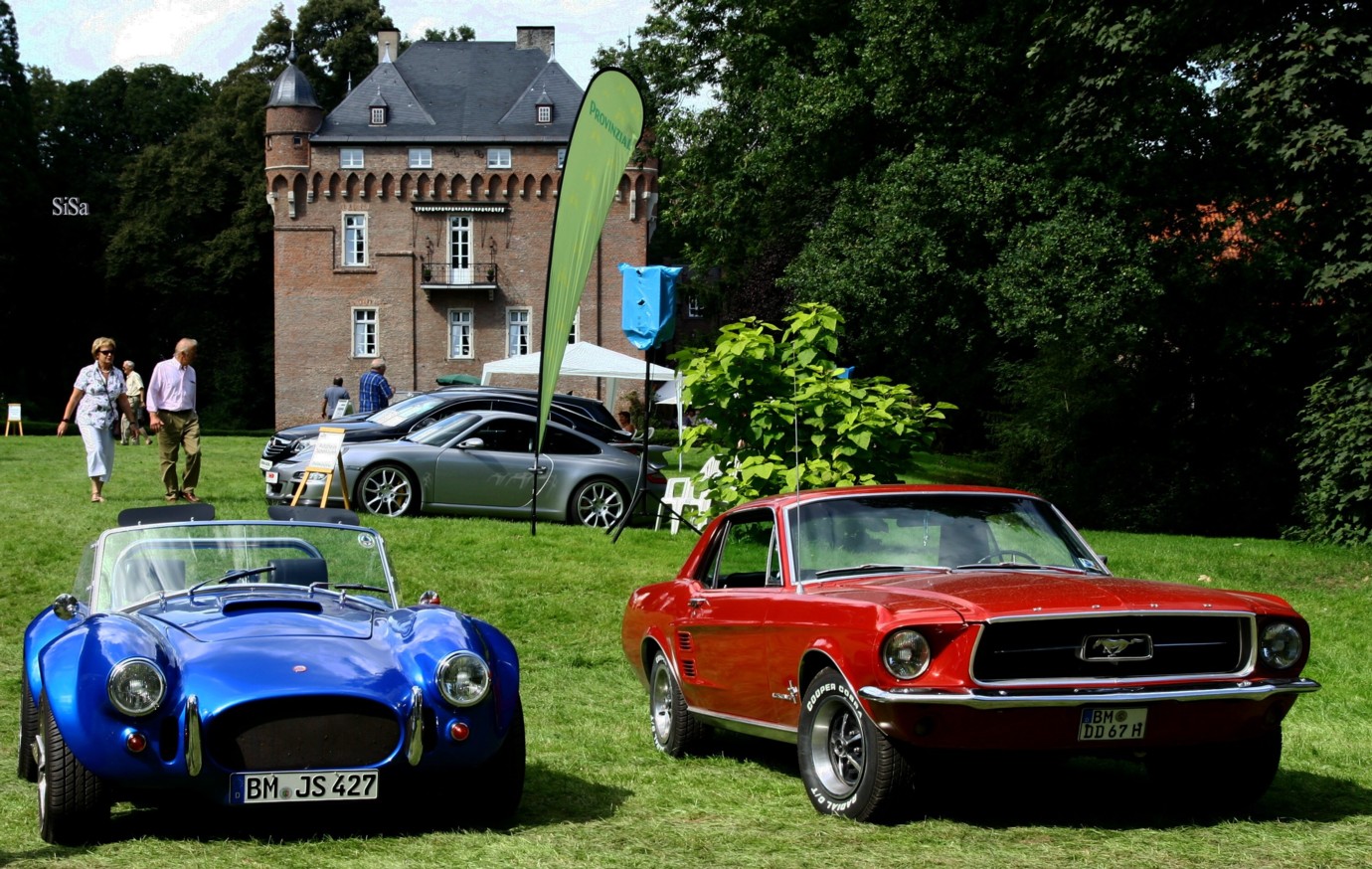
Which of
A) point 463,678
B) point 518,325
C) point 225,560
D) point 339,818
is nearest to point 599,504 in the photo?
point 225,560

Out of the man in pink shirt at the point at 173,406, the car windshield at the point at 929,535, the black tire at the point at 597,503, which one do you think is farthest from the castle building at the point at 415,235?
the car windshield at the point at 929,535

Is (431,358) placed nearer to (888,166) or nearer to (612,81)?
(888,166)

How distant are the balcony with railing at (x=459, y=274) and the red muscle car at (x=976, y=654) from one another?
193 ft

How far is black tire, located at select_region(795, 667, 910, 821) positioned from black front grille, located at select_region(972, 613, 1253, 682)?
50 centimetres

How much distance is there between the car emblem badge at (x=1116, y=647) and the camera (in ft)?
20.8

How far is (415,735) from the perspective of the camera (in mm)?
6203

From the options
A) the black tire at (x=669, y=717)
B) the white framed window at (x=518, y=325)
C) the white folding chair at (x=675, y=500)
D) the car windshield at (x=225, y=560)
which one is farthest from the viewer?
the white framed window at (x=518, y=325)

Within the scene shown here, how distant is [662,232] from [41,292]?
28766 mm

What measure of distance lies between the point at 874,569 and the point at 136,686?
3.37 m

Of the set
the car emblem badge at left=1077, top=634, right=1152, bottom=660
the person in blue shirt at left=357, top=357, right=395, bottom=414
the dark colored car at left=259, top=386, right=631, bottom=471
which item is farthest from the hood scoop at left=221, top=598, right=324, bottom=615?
the person in blue shirt at left=357, top=357, right=395, bottom=414

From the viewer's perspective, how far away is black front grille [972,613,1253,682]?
628 cm

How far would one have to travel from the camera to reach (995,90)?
29.5m

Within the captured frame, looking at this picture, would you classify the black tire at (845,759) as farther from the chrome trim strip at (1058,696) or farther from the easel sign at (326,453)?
the easel sign at (326,453)

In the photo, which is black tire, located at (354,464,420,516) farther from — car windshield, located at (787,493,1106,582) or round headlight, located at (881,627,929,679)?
round headlight, located at (881,627,929,679)
